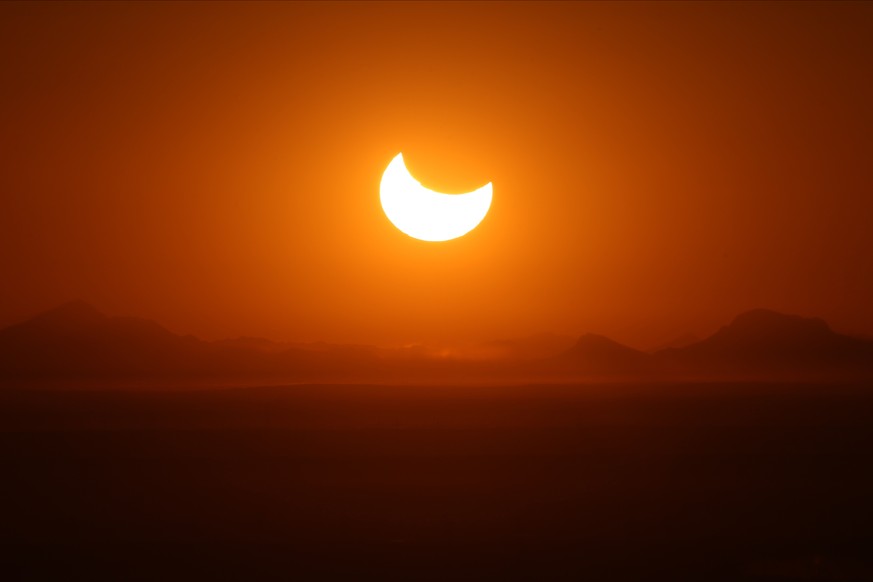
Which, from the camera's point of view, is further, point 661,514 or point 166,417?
point 166,417

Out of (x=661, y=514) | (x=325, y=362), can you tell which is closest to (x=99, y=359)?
(x=325, y=362)

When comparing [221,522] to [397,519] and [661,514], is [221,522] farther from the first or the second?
[661,514]

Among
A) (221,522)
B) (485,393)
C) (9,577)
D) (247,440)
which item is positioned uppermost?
(485,393)

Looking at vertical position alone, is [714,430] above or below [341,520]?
above

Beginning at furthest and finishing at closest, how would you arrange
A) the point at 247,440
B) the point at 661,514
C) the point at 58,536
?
the point at 247,440
the point at 661,514
the point at 58,536

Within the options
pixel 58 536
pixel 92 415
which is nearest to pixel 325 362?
pixel 92 415

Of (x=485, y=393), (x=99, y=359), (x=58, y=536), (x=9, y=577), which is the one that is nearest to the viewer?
(x=9, y=577)

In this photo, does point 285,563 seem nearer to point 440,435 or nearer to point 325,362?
point 440,435
